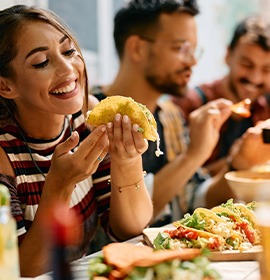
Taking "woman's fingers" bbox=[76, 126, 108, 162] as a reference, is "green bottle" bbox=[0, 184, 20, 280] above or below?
below

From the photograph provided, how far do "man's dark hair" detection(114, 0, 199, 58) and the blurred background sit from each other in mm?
258

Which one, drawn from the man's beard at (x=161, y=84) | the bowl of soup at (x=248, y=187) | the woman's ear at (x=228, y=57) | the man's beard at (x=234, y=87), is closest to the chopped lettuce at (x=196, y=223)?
the bowl of soup at (x=248, y=187)

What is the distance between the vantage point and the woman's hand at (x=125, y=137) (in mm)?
1742

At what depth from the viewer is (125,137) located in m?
1.76

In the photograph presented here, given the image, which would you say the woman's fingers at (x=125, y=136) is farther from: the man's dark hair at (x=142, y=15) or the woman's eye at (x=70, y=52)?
the man's dark hair at (x=142, y=15)

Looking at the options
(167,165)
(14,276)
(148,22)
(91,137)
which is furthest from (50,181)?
Result: (148,22)

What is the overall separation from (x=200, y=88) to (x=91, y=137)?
5.90 feet

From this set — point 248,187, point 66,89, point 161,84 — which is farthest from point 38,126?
point 161,84

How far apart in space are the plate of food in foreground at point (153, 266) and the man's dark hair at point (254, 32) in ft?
7.14

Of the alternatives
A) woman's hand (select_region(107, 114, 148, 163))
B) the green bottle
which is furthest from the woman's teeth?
the green bottle

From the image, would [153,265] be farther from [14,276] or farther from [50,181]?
[50,181]

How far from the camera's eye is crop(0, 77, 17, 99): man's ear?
193cm

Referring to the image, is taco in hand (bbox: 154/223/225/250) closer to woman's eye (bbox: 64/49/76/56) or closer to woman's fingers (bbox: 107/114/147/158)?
woman's fingers (bbox: 107/114/147/158)

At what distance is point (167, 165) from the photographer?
2848 millimetres
